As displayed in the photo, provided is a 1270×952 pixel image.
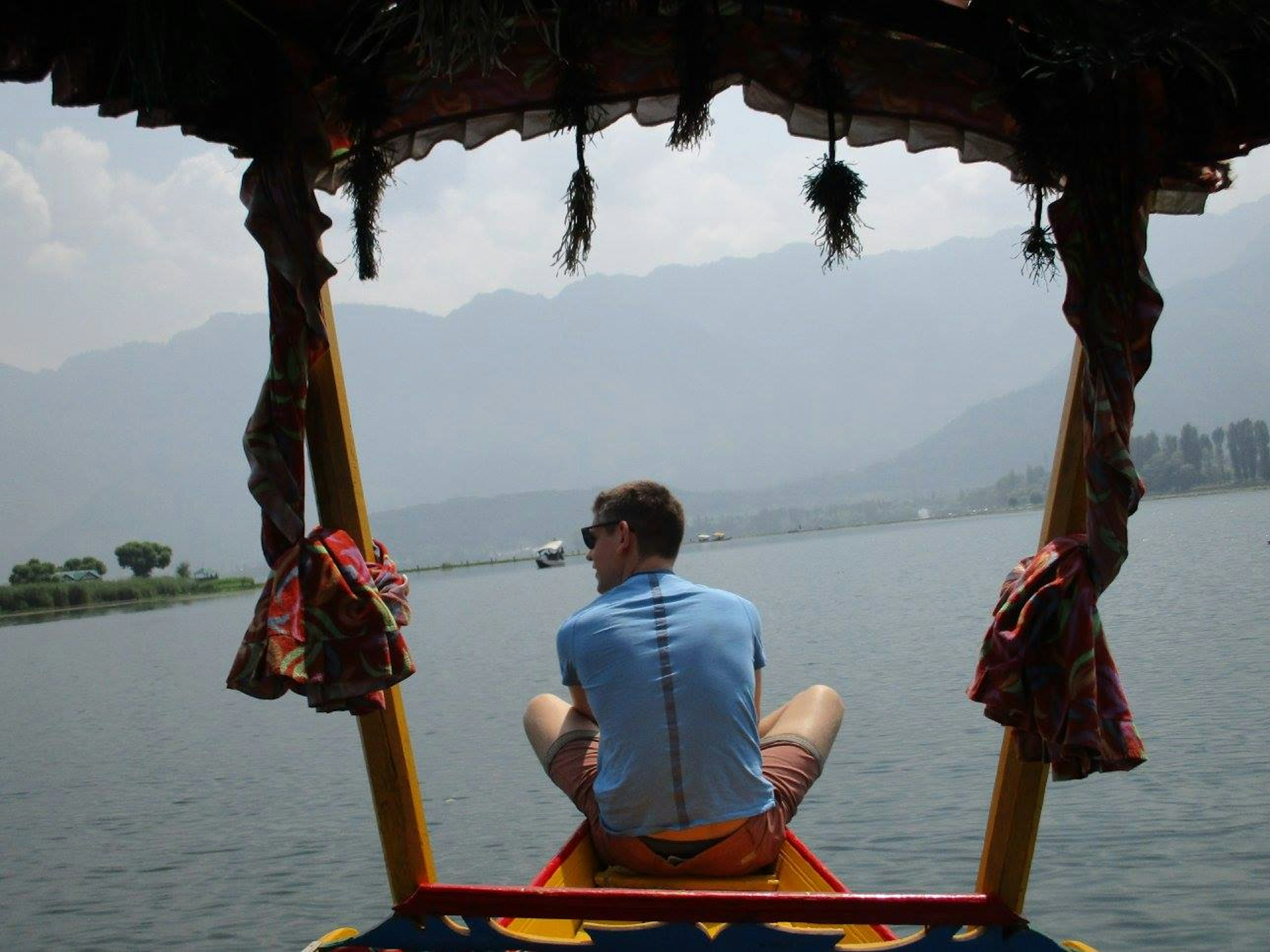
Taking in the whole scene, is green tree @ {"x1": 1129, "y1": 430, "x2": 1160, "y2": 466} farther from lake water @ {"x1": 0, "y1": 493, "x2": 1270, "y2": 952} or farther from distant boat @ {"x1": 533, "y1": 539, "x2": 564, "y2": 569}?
lake water @ {"x1": 0, "y1": 493, "x2": 1270, "y2": 952}

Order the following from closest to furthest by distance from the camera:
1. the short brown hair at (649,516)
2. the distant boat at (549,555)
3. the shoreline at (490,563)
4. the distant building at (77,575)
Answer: the short brown hair at (649,516), the shoreline at (490,563), the distant boat at (549,555), the distant building at (77,575)

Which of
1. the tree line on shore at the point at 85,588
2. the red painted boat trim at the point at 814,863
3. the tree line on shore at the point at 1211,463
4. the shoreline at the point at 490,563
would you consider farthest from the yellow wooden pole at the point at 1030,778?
the tree line on shore at the point at 1211,463

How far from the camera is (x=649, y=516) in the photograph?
11.2ft

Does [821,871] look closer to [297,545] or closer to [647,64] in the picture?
[297,545]

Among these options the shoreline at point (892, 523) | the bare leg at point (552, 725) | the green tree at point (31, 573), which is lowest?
the shoreline at point (892, 523)

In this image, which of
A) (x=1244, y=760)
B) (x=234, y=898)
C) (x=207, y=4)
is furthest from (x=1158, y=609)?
(x=207, y=4)

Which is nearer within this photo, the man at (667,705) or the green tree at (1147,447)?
the man at (667,705)

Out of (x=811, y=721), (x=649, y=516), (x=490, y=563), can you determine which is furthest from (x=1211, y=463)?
(x=649, y=516)

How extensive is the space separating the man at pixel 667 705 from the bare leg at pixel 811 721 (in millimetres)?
245

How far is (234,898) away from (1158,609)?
50.0 ft

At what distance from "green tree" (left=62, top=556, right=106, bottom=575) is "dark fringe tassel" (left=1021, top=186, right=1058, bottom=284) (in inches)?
4101

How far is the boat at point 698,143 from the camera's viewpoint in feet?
8.71

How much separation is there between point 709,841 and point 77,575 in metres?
99.1

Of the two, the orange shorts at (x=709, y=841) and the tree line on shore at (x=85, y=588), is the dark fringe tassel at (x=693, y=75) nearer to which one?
the orange shorts at (x=709, y=841)
